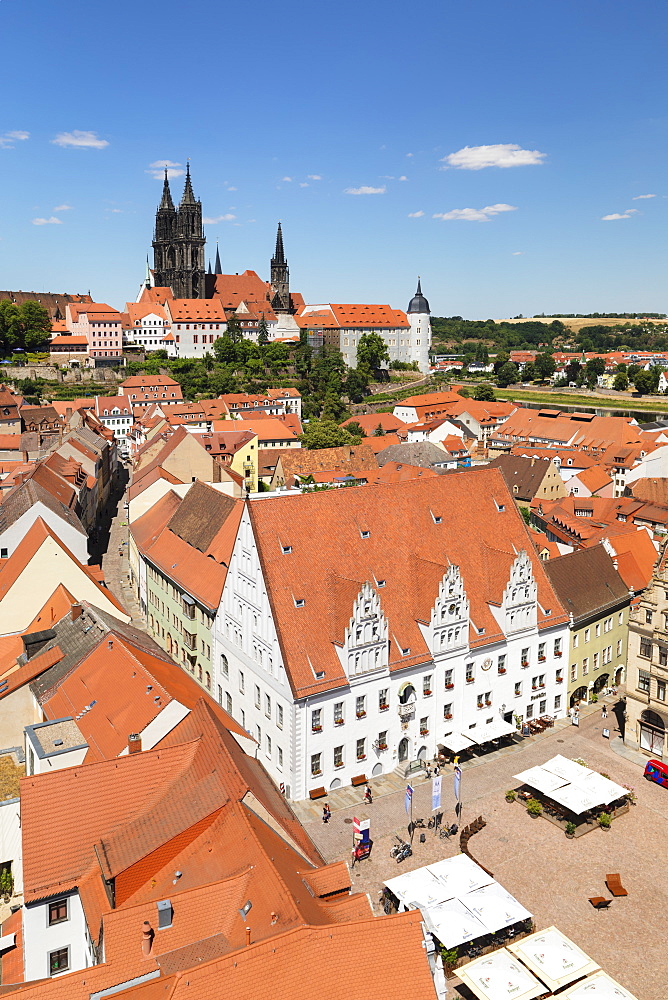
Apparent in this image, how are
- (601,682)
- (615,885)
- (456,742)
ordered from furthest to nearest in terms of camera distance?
(601,682), (456,742), (615,885)

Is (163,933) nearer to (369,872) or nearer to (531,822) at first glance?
(369,872)

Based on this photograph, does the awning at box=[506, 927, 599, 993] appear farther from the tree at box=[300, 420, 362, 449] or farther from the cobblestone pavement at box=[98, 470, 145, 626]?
the tree at box=[300, 420, 362, 449]

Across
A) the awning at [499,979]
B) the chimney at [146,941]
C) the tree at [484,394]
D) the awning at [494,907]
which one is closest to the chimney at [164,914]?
the chimney at [146,941]

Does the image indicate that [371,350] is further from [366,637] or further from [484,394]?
[366,637]

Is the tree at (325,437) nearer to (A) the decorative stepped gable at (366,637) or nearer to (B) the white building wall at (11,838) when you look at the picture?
(A) the decorative stepped gable at (366,637)

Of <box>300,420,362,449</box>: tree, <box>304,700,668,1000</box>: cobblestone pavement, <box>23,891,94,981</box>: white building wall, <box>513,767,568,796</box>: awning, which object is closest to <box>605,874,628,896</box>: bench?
<box>304,700,668,1000</box>: cobblestone pavement

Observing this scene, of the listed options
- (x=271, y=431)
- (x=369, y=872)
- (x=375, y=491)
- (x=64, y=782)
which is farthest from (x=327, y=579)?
(x=271, y=431)

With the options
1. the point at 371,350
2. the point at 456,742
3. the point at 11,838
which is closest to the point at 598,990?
the point at 456,742
